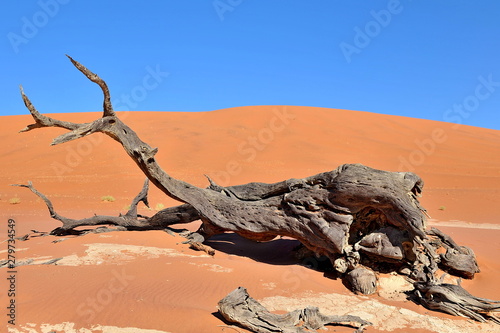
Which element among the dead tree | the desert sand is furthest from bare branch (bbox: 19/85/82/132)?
the desert sand

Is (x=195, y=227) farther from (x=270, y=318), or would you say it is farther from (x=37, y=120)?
(x=270, y=318)

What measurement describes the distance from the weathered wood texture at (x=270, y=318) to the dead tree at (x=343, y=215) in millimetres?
1600

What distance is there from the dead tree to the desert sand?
1.48 ft

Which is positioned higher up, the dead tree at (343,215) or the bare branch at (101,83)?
the bare branch at (101,83)

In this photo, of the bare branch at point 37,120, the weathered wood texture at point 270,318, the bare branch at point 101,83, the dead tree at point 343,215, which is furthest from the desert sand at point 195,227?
the bare branch at point 101,83

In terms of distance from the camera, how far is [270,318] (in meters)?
4.96

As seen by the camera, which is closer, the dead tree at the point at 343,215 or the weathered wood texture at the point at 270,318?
the weathered wood texture at the point at 270,318

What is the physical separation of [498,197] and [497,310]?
729 inches

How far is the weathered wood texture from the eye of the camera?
485 cm

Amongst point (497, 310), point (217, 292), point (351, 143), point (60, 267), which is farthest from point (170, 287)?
point (351, 143)

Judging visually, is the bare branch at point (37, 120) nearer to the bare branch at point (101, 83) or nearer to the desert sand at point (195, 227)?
the bare branch at point (101, 83)

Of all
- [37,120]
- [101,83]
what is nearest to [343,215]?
[101,83]

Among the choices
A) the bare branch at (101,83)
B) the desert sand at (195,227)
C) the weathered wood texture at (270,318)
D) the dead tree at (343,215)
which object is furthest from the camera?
the dead tree at (343,215)

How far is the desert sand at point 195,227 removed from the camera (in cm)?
528
